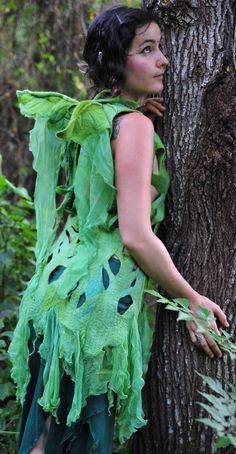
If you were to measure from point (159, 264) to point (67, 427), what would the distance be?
664mm

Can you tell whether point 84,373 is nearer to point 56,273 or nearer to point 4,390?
point 56,273

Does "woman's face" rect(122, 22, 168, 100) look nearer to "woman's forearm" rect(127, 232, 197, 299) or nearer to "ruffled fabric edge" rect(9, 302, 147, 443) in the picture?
"woman's forearm" rect(127, 232, 197, 299)

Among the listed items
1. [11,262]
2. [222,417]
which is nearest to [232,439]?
[222,417]

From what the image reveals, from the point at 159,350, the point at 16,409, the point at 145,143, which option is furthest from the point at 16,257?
the point at 145,143

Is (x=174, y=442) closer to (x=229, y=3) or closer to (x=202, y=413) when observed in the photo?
(x=202, y=413)

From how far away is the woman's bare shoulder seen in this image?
8.49 feet

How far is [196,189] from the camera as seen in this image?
2826 millimetres

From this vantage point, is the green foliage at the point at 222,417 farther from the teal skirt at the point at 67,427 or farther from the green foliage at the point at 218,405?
the teal skirt at the point at 67,427

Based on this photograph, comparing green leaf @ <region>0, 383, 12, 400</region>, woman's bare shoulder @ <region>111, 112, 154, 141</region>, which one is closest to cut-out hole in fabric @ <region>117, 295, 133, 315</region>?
woman's bare shoulder @ <region>111, 112, 154, 141</region>

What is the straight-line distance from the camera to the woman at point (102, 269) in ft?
8.45

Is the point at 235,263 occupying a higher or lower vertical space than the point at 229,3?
lower

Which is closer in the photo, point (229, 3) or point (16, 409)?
point (229, 3)

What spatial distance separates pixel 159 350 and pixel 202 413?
0.96ft

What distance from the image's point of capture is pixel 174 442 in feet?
9.34
